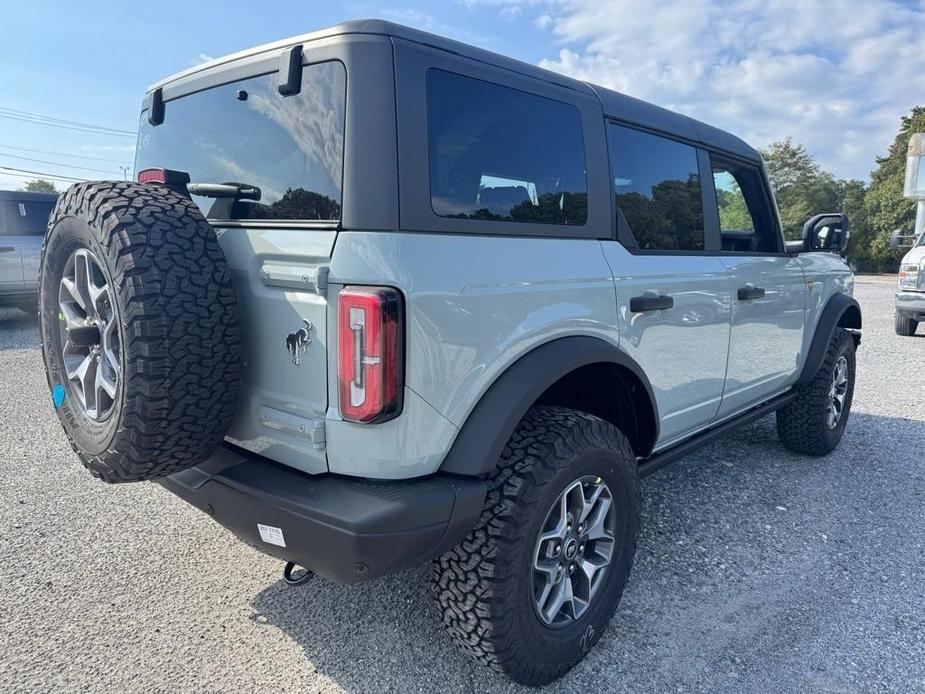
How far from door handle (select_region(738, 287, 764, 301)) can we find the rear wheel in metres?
8.80

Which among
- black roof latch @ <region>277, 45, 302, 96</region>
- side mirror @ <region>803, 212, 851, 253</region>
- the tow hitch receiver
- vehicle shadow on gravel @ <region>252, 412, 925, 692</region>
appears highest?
black roof latch @ <region>277, 45, 302, 96</region>

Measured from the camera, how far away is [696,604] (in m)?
2.66

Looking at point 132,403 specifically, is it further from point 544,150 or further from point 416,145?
point 544,150

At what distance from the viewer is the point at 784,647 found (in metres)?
2.39

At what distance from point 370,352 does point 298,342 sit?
0.28 meters

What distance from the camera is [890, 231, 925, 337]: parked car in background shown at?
9.75 meters

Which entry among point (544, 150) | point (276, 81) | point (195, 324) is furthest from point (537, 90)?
point (195, 324)

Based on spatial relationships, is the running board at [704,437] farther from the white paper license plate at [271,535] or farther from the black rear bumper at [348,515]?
the white paper license plate at [271,535]

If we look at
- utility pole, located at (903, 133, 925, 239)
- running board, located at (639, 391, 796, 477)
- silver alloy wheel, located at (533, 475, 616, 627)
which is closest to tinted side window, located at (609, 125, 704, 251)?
running board, located at (639, 391, 796, 477)

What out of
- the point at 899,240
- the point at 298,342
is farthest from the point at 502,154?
the point at 899,240

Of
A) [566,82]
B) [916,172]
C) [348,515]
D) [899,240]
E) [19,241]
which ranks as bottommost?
[348,515]

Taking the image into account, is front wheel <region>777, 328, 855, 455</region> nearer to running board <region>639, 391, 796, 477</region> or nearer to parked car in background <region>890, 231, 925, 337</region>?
running board <region>639, 391, 796, 477</region>

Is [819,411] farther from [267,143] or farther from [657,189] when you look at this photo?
[267,143]

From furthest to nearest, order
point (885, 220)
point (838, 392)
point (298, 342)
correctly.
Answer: point (885, 220) < point (838, 392) < point (298, 342)
